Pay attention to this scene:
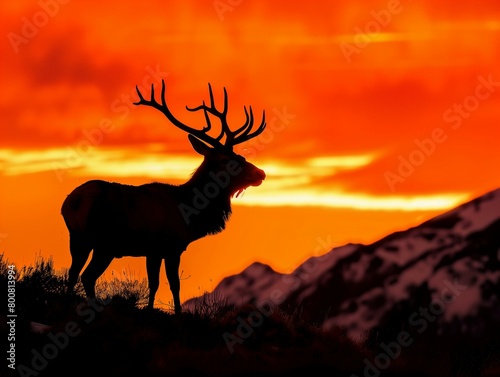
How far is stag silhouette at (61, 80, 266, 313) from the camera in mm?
16312

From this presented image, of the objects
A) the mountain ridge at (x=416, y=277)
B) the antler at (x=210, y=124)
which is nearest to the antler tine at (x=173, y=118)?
the antler at (x=210, y=124)

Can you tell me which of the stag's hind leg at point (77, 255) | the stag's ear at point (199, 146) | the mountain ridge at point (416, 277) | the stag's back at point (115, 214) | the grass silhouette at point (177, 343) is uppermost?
the mountain ridge at point (416, 277)

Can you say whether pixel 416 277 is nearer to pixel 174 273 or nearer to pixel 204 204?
pixel 204 204

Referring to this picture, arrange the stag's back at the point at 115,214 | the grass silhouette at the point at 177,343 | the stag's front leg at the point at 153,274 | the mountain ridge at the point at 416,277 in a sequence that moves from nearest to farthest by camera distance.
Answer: the grass silhouette at the point at 177,343 → the stag's back at the point at 115,214 → the stag's front leg at the point at 153,274 → the mountain ridge at the point at 416,277

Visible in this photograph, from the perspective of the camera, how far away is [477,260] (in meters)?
108

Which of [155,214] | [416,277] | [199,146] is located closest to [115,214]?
[155,214]

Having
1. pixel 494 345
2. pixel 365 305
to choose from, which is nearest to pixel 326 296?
pixel 365 305

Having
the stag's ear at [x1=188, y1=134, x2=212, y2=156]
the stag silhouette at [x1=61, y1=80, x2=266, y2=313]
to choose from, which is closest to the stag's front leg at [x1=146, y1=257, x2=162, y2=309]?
the stag silhouette at [x1=61, y1=80, x2=266, y2=313]

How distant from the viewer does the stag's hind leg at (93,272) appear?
16.3 m

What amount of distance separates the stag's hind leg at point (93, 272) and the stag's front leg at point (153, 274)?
70 centimetres

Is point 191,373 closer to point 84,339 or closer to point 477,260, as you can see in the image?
point 84,339

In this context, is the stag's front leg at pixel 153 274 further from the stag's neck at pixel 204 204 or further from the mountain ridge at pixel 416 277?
the mountain ridge at pixel 416 277

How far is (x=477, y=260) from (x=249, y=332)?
311 feet

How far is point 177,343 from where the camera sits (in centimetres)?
1451
